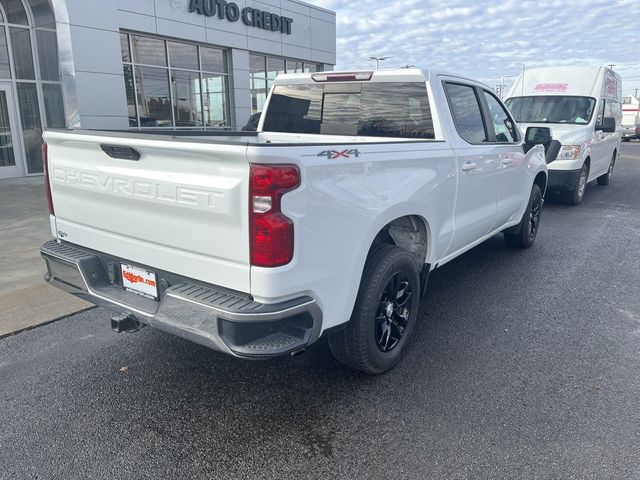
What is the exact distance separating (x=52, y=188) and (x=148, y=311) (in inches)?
52.2

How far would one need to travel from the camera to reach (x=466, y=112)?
448 cm

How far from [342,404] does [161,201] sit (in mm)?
1621

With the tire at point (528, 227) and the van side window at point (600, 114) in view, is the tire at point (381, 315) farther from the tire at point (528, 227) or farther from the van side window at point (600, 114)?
the van side window at point (600, 114)

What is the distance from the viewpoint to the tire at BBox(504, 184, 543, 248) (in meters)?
6.26

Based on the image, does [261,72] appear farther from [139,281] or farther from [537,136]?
[139,281]

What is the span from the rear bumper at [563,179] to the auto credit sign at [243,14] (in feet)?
35.7

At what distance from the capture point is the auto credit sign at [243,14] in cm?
1473

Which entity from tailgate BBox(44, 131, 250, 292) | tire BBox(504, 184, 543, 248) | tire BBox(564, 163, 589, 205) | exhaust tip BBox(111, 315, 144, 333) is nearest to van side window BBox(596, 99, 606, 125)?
tire BBox(564, 163, 589, 205)

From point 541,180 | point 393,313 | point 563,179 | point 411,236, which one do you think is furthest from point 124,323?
point 563,179

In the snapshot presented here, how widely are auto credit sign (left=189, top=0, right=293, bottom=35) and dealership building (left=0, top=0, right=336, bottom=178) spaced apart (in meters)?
0.03

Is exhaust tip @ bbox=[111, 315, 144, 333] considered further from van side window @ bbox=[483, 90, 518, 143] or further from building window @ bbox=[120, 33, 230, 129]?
building window @ bbox=[120, 33, 230, 129]

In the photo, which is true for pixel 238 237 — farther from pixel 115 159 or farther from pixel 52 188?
pixel 52 188

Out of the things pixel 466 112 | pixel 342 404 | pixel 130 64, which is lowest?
pixel 342 404

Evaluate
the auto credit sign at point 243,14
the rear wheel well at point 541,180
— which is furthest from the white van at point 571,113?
the auto credit sign at point 243,14
